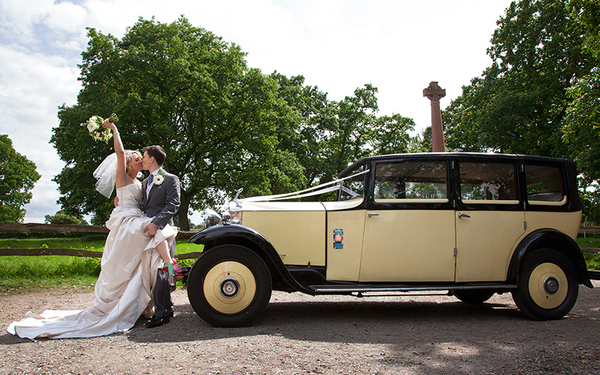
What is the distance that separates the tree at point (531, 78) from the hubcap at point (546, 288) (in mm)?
16509

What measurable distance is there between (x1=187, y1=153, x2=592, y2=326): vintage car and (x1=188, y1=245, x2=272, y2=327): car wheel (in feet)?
0.69

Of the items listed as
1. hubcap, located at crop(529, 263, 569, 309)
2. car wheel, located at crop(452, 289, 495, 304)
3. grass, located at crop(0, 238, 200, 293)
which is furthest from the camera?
grass, located at crop(0, 238, 200, 293)

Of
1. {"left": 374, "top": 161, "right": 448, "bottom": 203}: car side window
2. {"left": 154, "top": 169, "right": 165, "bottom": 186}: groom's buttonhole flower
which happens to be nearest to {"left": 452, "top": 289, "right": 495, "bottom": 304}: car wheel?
{"left": 374, "top": 161, "right": 448, "bottom": 203}: car side window

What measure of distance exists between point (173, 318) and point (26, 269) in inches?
203

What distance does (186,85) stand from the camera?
19219 millimetres

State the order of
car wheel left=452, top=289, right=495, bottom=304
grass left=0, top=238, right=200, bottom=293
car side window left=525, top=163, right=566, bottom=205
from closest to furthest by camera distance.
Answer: car side window left=525, top=163, right=566, bottom=205 < car wheel left=452, top=289, right=495, bottom=304 < grass left=0, top=238, right=200, bottom=293

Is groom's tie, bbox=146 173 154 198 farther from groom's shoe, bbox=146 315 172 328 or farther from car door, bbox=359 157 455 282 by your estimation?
car door, bbox=359 157 455 282

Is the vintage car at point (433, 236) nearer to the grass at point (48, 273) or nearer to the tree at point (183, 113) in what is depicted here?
the grass at point (48, 273)

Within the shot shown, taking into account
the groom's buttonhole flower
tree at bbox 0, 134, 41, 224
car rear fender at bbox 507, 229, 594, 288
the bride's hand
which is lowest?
car rear fender at bbox 507, 229, 594, 288

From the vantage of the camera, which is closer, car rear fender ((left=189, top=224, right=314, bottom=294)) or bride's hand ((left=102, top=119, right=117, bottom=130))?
car rear fender ((left=189, top=224, right=314, bottom=294))

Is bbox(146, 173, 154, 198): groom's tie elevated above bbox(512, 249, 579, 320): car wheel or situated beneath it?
elevated above

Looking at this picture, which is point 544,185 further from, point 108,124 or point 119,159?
point 108,124

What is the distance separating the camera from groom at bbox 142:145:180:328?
4.09 metres

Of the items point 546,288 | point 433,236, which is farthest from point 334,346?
point 546,288
